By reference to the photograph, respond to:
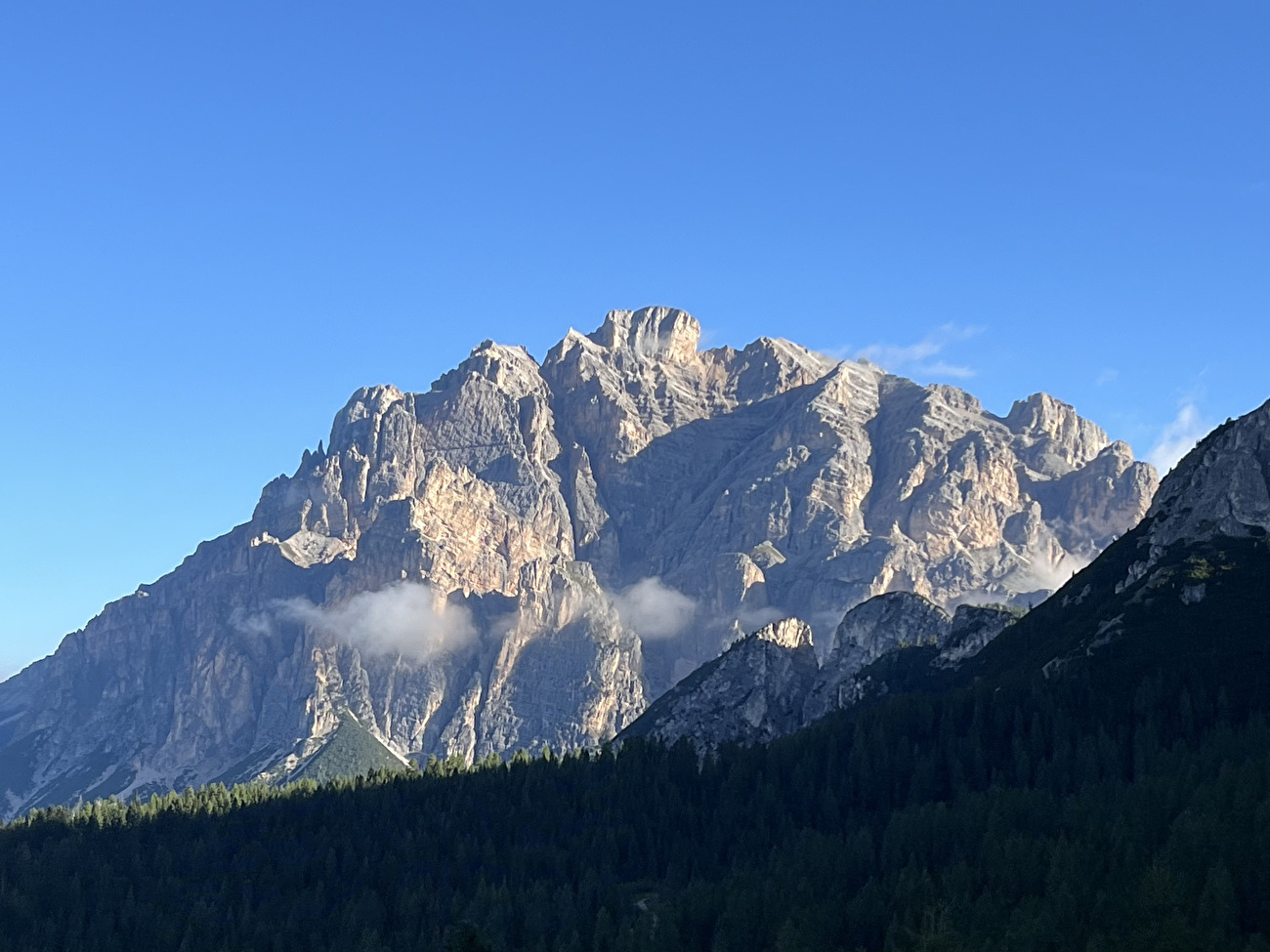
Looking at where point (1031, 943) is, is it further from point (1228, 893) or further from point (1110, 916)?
point (1228, 893)

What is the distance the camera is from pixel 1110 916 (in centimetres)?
19975

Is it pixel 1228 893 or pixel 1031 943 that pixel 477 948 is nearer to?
pixel 1031 943

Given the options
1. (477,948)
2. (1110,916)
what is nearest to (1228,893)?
(1110,916)

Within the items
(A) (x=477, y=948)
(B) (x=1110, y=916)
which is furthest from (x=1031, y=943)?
(A) (x=477, y=948)

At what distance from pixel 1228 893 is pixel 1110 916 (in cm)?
1471

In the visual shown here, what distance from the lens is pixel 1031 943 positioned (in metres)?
199

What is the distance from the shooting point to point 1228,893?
191m

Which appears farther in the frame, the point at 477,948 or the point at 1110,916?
the point at 1110,916

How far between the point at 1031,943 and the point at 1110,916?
997cm

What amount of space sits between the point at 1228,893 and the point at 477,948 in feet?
278

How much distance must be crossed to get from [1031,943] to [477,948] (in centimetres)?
6888

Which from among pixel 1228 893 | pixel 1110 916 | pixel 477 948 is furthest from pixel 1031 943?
pixel 477 948

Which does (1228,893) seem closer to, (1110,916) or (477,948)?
(1110,916)

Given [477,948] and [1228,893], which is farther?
[1228,893]
